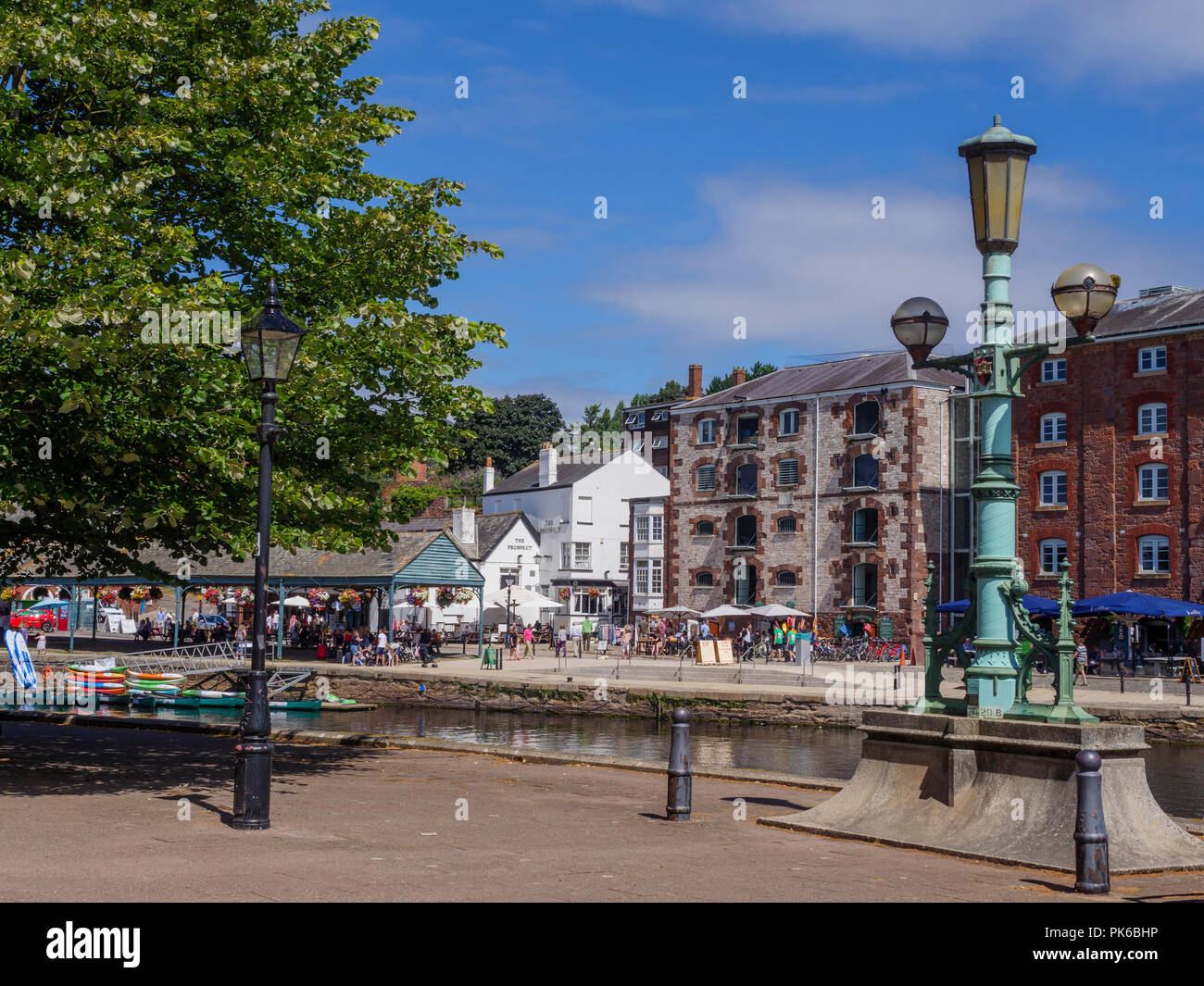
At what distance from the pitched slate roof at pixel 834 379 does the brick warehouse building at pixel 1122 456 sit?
5.48 m

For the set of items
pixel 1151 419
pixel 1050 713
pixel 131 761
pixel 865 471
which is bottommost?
pixel 131 761

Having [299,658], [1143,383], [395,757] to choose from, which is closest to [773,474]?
[1143,383]

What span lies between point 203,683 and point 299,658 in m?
7.74

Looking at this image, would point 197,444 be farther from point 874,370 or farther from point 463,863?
point 874,370

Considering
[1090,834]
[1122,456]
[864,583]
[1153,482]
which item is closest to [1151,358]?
[1122,456]

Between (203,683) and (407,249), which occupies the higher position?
(407,249)

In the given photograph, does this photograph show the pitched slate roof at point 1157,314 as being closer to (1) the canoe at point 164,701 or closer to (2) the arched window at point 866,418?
(2) the arched window at point 866,418

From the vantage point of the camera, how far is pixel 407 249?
16359 millimetres

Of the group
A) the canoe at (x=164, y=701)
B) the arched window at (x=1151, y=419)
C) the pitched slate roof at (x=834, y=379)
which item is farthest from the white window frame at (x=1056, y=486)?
the canoe at (x=164, y=701)

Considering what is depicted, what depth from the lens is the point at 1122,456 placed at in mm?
48781

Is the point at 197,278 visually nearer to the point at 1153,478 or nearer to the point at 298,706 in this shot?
the point at 298,706

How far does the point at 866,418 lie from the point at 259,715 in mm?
47558

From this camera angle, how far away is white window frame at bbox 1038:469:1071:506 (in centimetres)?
5081

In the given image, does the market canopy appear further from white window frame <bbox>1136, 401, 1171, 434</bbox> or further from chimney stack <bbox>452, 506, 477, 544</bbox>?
chimney stack <bbox>452, 506, 477, 544</bbox>
